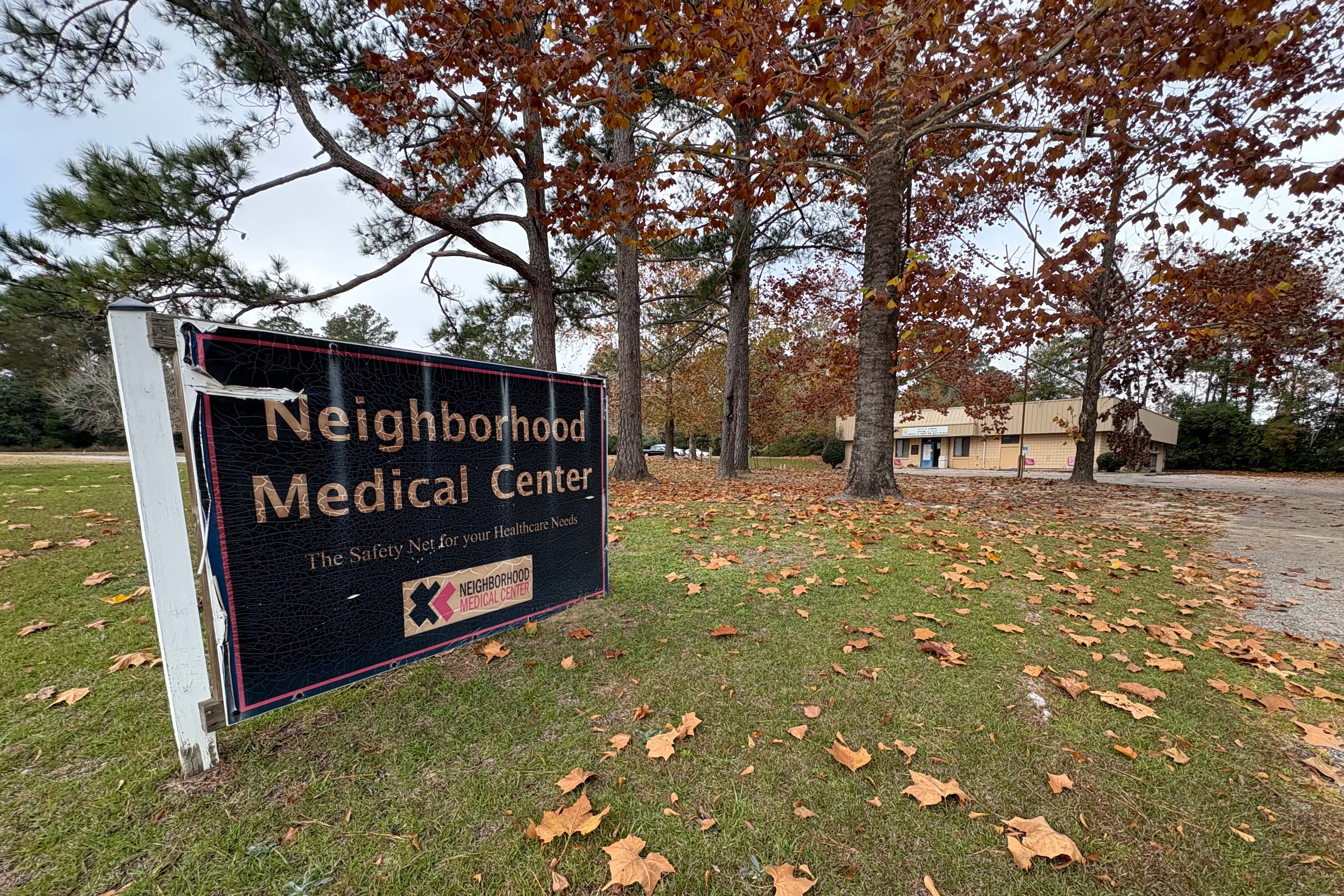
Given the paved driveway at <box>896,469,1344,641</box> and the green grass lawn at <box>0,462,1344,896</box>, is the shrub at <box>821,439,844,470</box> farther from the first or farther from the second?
the green grass lawn at <box>0,462,1344,896</box>

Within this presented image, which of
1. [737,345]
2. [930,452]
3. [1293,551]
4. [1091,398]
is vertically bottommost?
[930,452]

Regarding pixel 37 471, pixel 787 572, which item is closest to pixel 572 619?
pixel 787 572

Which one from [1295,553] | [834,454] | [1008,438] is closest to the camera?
[1295,553]

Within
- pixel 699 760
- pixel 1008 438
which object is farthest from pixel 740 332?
pixel 1008 438

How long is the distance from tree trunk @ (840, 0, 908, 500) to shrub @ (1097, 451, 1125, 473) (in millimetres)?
26333

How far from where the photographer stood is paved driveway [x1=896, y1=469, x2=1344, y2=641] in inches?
134

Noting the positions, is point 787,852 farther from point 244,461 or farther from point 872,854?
point 244,461

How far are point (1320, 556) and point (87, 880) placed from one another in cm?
961

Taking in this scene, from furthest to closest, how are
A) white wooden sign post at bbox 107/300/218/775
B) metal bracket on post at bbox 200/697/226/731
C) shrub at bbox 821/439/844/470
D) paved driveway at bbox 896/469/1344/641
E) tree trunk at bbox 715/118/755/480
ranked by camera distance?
shrub at bbox 821/439/844/470 → tree trunk at bbox 715/118/755/480 → paved driveway at bbox 896/469/1344/641 → metal bracket on post at bbox 200/697/226/731 → white wooden sign post at bbox 107/300/218/775

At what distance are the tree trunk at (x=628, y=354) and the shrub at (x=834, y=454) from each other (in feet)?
60.0

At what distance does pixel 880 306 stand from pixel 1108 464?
2807 cm

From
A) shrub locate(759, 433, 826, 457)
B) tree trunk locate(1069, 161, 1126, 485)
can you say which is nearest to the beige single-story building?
shrub locate(759, 433, 826, 457)

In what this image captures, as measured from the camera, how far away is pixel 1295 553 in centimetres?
539

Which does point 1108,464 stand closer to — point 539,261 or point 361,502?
point 539,261
